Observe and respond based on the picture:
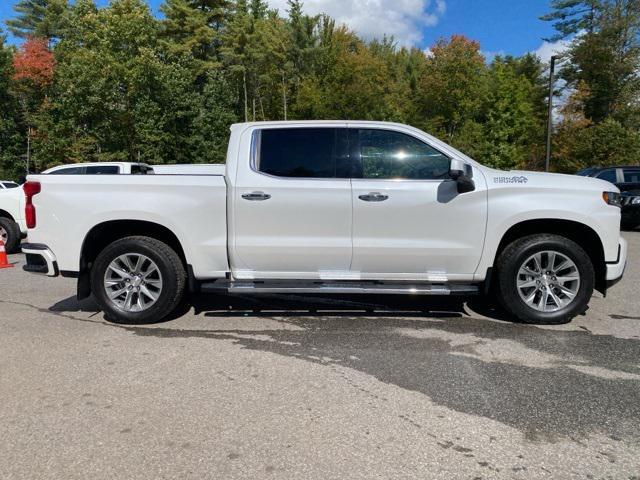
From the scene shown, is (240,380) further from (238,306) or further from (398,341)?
(238,306)

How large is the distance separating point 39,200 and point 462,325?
4.46m

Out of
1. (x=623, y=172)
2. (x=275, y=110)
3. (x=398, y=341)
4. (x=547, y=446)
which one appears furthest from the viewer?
(x=275, y=110)

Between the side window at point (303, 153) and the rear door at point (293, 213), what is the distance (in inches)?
0.4

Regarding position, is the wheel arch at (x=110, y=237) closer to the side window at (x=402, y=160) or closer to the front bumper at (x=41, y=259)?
the front bumper at (x=41, y=259)

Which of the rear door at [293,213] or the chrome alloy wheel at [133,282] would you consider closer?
the rear door at [293,213]

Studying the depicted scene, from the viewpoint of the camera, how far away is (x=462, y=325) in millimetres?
5336

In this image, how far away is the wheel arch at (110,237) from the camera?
5.31 m

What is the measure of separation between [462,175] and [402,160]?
62 centimetres

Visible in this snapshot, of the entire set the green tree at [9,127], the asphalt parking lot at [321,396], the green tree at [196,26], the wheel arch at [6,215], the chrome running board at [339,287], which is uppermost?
the green tree at [196,26]

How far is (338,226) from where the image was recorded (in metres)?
5.12

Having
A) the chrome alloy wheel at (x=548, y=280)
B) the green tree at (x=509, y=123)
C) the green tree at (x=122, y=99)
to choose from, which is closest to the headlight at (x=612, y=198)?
the chrome alloy wheel at (x=548, y=280)

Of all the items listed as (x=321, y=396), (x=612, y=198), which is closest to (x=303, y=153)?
(x=321, y=396)

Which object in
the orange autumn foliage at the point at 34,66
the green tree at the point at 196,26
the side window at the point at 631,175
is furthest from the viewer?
the green tree at the point at 196,26

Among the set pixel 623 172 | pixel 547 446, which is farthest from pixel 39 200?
pixel 623 172
